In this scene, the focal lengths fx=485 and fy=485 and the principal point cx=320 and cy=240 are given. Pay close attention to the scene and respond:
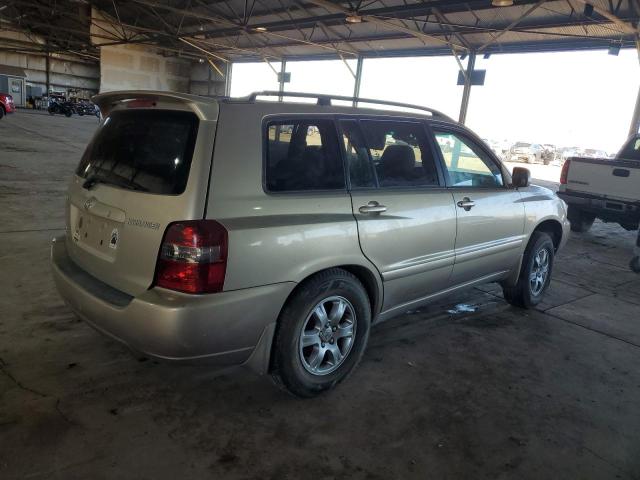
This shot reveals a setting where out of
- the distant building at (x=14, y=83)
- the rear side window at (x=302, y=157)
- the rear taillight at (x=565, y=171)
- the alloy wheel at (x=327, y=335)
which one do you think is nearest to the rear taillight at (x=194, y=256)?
the rear side window at (x=302, y=157)

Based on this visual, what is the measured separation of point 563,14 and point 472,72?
469 centimetres

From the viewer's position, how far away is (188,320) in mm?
2203

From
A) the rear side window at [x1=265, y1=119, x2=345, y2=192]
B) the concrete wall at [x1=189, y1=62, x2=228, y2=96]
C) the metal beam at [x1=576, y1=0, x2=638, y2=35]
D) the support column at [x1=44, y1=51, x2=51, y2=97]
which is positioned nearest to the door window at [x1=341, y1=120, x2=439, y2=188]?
the rear side window at [x1=265, y1=119, x2=345, y2=192]

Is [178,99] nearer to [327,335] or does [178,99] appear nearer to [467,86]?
[327,335]

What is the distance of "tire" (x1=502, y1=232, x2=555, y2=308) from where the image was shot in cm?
443

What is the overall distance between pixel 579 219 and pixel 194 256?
27.4 feet

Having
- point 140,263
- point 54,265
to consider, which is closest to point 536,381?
point 140,263

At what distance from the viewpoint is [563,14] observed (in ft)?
46.8

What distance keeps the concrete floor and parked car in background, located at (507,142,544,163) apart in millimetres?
27414

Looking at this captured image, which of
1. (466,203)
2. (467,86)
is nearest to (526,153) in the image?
(467,86)

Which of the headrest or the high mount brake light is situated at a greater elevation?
the high mount brake light

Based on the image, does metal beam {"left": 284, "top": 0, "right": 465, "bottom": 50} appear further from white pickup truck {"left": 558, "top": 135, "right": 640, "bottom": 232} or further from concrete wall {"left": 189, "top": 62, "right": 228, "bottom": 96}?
concrete wall {"left": 189, "top": 62, "right": 228, "bottom": 96}

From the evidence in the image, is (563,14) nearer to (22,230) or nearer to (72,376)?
(22,230)

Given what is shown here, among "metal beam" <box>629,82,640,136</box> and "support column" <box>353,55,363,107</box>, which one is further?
"support column" <box>353,55,363,107</box>
